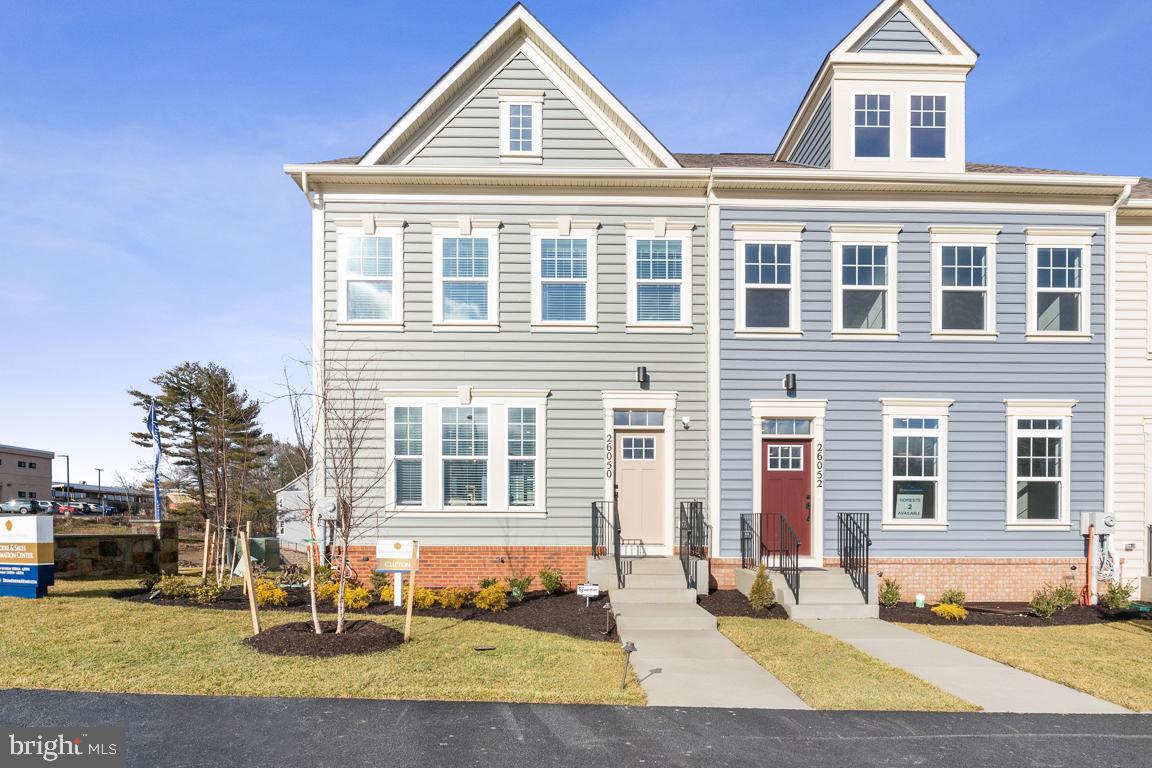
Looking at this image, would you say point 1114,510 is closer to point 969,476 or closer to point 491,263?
point 969,476

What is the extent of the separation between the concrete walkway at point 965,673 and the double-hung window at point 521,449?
17.0ft

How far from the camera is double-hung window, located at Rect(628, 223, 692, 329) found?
42.7ft

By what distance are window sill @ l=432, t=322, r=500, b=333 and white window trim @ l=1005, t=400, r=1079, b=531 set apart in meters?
9.42

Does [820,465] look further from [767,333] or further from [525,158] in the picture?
[525,158]

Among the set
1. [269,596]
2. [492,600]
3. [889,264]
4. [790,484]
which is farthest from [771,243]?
[269,596]

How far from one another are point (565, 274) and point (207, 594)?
26.3 feet

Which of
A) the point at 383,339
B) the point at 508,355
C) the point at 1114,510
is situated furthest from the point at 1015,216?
the point at 383,339

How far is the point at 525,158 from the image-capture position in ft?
42.7

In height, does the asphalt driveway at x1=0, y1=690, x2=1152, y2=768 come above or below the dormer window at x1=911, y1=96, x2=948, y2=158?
below

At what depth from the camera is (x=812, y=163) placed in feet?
47.4

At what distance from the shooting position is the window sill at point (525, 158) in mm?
13008

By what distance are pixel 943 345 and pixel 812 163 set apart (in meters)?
4.51

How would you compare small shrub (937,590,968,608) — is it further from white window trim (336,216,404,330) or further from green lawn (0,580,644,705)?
white window trim (336,216,404,330)

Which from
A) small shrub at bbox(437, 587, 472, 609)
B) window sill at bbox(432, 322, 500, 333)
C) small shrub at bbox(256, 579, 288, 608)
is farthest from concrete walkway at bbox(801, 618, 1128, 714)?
small shrub at bbox(256, 579, 288, 608)
